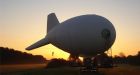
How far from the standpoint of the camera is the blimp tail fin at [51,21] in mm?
40297

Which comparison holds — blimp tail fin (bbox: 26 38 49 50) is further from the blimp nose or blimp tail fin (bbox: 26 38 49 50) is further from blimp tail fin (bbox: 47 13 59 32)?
the blimp nose

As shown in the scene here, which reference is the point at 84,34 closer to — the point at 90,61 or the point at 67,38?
the point at 67,38

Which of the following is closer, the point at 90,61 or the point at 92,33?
the point at 92,33

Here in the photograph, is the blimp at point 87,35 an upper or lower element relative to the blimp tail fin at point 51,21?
lower

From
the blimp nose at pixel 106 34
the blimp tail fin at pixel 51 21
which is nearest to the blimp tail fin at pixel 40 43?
the blimp tail fin at pixel 51 21

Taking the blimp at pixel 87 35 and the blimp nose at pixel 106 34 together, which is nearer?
the blimp at pixel 87 35

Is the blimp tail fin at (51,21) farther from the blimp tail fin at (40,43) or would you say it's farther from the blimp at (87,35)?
the blimp at (87,35)

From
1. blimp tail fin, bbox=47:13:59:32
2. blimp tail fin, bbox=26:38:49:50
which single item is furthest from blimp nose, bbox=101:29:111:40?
blimp tail fin, bbox=47:13:59:32

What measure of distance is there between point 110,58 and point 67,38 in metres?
5.17

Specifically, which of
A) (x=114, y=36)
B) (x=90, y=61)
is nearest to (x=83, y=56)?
(x=90, y=61)

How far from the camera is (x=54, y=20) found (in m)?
40.7

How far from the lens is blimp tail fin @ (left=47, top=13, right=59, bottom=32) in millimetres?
40297

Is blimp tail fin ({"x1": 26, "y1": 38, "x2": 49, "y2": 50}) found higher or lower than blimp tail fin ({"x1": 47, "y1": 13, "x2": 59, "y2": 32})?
lower

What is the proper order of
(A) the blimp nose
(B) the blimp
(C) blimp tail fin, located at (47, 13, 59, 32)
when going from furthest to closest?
(C) blimp tail fin, located at (47, 13, 59, 32), (A) the blimp nose, (B) the blimp
